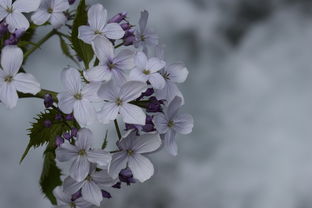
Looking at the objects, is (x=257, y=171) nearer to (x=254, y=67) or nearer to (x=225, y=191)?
(x=225, y=191)

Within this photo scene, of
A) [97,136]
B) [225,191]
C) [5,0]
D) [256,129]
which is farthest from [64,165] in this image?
[5,0]

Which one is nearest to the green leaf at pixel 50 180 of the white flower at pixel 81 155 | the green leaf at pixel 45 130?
the green leaf at pixel 45 130

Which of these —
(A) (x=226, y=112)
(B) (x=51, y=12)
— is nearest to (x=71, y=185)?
(B) (x=51, y=12)

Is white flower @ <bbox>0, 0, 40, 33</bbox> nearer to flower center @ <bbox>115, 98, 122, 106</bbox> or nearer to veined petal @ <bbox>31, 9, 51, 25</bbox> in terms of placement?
veined petal @ <bbox>31, 9, 51, 25</bbox>

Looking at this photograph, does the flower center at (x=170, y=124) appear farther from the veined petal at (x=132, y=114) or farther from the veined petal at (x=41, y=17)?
the veined petal at (x=41, y=17)

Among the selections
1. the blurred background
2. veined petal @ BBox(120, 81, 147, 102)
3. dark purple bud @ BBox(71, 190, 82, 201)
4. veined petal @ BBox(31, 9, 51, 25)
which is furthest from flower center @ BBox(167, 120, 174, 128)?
the blurred background

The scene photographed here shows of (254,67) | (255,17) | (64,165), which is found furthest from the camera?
(255,17)

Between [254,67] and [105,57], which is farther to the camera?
[254,67]
